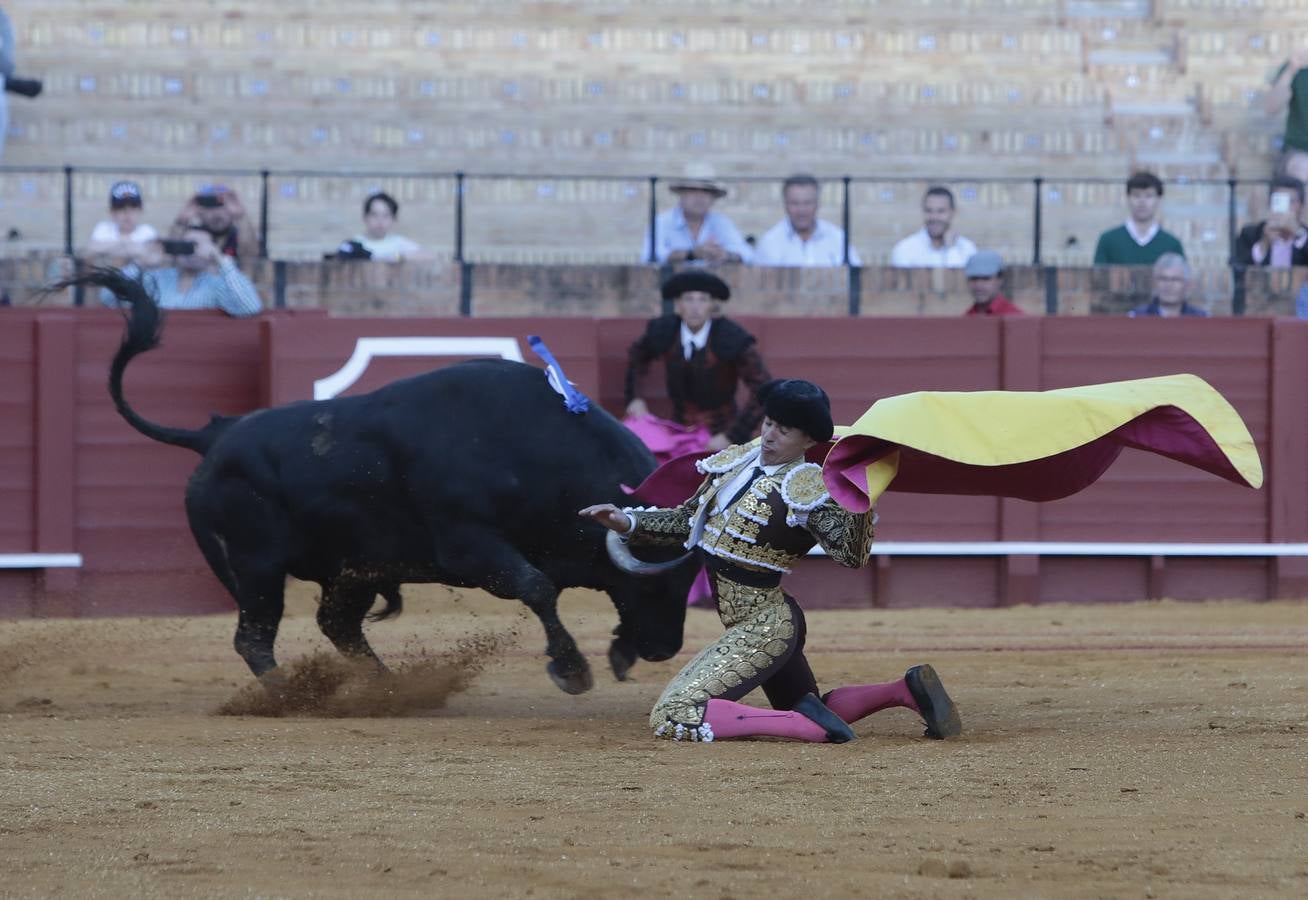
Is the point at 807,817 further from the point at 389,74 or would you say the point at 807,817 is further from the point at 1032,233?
the point at 389,74

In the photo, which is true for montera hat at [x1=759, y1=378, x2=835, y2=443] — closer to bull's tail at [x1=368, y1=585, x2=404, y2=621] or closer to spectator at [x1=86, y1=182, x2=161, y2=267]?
bull's tail at [x1=368, y1=585, x2=404, y2=621]

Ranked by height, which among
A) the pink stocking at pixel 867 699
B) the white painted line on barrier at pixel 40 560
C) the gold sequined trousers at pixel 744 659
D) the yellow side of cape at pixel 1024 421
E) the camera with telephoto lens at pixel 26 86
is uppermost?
the camera with telephoto lens at pixel 26 86

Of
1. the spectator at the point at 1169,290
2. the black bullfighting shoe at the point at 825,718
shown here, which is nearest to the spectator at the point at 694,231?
the spectator at the point at 1169,290

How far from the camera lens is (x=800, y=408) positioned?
5.37 m

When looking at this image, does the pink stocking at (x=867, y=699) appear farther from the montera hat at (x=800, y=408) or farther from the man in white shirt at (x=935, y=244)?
the man in white shirt at (x=935, y=244)

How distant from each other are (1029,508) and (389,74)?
6.44 meters

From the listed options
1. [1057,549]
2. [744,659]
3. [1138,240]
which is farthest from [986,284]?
[744,659]

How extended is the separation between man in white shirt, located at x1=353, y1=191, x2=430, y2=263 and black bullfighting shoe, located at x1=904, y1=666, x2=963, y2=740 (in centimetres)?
610

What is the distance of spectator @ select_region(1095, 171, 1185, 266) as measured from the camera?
11.1 m

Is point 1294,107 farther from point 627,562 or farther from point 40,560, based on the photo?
point 627,562

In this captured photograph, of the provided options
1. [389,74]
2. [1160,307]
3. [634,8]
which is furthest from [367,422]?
[634,8]

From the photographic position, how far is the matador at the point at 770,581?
539 cm

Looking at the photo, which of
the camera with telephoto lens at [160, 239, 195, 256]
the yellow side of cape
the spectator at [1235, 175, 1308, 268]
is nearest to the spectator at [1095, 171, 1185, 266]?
the spectator at [1235, 175, 1308, 268]

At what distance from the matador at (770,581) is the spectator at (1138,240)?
5.97 metres
